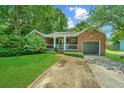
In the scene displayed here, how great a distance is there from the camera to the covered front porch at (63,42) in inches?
413

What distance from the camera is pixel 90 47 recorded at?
10.4m

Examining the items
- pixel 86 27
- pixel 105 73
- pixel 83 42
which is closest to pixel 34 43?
pixel 83 42

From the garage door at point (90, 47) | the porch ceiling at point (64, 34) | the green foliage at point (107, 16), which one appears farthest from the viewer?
the porch ceiling at point (64, 34)

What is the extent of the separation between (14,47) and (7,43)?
41 centimetres

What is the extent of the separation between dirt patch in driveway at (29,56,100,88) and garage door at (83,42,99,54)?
1.29m

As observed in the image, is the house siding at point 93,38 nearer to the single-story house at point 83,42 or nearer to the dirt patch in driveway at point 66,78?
the single-story house at point 83,42

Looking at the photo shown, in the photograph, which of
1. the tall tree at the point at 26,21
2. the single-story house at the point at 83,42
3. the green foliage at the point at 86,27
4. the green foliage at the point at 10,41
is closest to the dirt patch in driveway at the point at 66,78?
the single-story house at the point at 83,42

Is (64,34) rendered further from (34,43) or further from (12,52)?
(12,52)

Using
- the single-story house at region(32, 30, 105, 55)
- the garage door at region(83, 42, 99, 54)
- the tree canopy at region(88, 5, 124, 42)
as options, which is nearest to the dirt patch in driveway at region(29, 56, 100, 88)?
the garage door at region(83, 42, 99, 54)

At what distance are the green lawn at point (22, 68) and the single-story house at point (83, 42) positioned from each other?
2.46 ft

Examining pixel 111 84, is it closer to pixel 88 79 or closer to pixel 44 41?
pixel 88 79

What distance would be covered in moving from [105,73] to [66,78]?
1.89 m

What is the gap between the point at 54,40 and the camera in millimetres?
10820

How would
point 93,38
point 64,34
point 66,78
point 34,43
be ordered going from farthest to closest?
point 34,43, point 64,34, point 93,38, point 66,78
